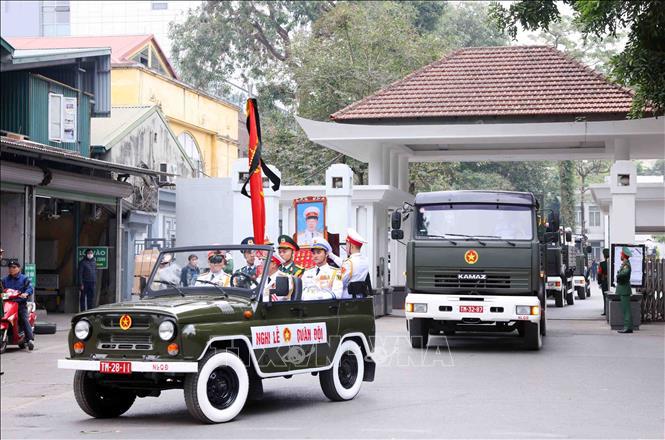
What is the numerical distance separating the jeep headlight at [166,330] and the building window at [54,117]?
18.6m

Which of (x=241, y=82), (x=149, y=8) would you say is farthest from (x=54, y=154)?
(x=149, y=8)

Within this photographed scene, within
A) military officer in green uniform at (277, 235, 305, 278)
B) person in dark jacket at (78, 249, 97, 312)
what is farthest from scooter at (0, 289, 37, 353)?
person in dark jacket at (78, 249, 97, 312)

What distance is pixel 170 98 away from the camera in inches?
1859

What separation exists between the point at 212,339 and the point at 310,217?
1535cm

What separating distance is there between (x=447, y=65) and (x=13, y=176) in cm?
1518

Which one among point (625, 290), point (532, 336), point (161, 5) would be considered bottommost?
point (532, 336)

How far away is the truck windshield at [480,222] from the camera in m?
19.9

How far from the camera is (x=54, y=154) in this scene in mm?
22578

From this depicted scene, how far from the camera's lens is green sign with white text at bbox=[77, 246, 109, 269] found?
29.9m

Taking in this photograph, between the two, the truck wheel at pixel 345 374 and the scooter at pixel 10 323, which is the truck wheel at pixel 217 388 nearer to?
the truck wheel at pixel 345 374

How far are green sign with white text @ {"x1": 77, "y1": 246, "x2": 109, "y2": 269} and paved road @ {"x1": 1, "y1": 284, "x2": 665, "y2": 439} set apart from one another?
32.7ft

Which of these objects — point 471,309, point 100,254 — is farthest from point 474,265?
point 100,254

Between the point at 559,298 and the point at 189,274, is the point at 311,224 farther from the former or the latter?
the point at 559,298

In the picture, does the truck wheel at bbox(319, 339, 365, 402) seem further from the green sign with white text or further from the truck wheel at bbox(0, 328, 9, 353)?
the green sign with white text
